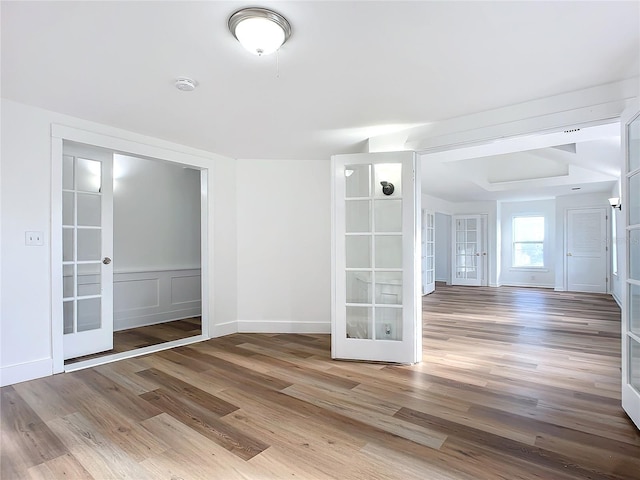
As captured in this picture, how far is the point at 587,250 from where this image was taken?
8.25m

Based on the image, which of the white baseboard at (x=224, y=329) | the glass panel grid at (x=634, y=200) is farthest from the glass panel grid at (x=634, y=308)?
the white baseboard at (x=224, y=329)

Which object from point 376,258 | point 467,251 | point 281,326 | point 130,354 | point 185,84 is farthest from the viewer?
point 467,251

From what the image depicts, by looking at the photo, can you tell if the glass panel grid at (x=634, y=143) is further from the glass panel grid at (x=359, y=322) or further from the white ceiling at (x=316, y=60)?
the glass panel grid at (x=359, y=322)

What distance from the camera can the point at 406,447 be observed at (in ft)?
6.25

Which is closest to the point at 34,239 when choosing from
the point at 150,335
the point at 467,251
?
the point at 150,335

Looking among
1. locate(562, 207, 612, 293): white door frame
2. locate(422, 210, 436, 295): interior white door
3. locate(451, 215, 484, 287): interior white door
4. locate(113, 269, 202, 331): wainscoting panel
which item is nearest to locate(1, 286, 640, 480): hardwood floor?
locate(113, 269, 202, 331): wainscoting panel

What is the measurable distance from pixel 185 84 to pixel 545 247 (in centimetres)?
1009

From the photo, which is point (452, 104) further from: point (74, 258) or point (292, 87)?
point (74, 258)

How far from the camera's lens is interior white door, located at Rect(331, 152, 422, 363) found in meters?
3.28

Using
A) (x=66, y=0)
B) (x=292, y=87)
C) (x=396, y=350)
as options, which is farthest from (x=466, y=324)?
(x=66, y=0)

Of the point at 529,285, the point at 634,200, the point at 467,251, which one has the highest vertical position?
the point at 634,200

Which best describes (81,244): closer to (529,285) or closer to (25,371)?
(25,371)

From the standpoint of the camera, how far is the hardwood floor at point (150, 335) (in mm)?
3808

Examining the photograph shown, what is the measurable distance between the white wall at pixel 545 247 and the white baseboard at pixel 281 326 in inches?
296
